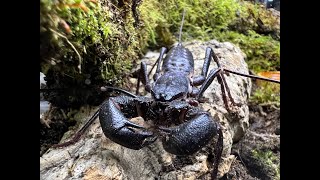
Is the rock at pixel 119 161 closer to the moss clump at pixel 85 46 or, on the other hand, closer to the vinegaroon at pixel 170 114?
the vinegaroon at pixel 170 114

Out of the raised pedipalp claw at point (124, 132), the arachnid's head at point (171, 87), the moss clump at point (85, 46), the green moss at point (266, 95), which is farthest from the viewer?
the green moss at point (266, 95)

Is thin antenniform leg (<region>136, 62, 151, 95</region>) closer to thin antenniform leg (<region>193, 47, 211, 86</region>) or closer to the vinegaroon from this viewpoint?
the vinegaroon

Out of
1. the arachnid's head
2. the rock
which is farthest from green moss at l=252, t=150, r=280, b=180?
the arachnid's head

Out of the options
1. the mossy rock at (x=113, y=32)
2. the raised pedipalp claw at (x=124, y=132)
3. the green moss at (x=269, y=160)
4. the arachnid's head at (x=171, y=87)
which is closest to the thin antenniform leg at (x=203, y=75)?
the arachnid's head at (x=171, y=87)

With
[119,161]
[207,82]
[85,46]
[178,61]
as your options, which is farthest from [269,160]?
[85,46]
